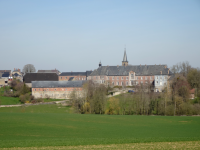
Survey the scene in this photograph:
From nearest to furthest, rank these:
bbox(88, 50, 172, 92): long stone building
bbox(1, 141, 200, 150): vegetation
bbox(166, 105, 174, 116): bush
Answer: bbox(1, 141, 200, 150): vegetation, bbox(166, 105, 174, 116): bush, bbox(88, 50, 172, 92): long stone building

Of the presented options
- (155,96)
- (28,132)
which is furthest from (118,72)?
(28,132)

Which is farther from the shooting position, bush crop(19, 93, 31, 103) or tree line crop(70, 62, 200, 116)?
bush crop(19, 93, 31, 103)

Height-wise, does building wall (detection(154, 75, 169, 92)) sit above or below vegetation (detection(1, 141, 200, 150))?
above

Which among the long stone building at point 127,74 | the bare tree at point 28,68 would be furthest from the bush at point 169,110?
the bare tree at point 28,68

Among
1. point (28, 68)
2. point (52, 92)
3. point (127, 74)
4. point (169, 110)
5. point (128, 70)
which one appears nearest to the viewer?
point (169, 110)

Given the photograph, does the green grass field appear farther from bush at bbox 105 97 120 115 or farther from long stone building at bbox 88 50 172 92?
bush at bbox 105 97 120 115

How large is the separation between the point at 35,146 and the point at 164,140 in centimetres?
828

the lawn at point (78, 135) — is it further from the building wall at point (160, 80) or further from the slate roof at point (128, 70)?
the slate roof at point (128, 70)

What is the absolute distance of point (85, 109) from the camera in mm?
42031

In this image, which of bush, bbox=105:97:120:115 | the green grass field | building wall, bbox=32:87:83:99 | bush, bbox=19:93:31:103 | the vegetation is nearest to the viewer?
the vegetation

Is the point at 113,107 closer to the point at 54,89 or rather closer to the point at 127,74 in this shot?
the point at 54,89

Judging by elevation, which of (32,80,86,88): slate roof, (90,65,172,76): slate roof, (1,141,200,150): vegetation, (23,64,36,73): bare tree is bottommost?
(1,141,200,150): vegetation

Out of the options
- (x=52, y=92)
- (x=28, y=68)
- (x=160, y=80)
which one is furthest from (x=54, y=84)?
(x=28, y=68)

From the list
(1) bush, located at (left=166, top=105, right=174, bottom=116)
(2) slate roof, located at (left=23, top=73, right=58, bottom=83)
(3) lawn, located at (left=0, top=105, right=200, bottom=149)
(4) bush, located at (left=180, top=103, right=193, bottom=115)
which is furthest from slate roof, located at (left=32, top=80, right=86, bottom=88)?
(3) lawn, located at (left=0, top=105, right=200, bottom=149)
